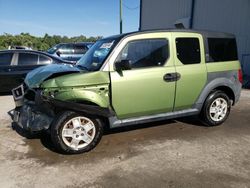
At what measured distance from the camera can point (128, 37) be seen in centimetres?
434

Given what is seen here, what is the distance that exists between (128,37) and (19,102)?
2.26 metres

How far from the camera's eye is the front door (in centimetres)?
425

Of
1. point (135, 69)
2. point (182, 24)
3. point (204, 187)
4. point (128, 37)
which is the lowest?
point (204, 187)

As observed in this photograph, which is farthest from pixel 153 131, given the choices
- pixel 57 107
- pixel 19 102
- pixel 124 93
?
pixel 19 102

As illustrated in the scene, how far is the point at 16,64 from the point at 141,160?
5.84 meters

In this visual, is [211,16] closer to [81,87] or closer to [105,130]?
[105,130]

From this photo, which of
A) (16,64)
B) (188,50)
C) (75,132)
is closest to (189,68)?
(188,50)

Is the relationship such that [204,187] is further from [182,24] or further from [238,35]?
[182,24]

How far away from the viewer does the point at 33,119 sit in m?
4.07

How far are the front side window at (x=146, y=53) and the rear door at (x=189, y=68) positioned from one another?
0.25 metres

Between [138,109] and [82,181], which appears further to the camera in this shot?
[138,109]

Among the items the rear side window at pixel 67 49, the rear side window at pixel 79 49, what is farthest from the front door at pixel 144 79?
the rear side window at pixel 67 49

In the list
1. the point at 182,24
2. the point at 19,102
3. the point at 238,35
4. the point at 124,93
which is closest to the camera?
the point at 124,93

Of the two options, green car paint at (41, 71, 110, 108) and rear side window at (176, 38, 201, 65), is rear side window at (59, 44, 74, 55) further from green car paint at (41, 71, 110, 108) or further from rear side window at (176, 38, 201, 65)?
green car paint at (41, 71, 110, 108)
